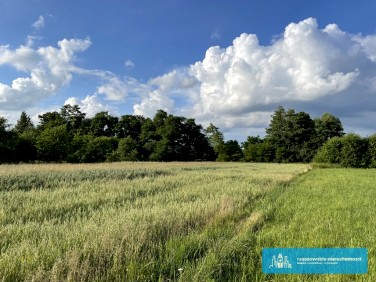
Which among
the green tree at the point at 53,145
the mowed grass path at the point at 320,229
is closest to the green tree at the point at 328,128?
the green tree at the point at 53,145

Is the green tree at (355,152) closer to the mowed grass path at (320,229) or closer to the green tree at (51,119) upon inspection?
the mowed grass path at (320,229)

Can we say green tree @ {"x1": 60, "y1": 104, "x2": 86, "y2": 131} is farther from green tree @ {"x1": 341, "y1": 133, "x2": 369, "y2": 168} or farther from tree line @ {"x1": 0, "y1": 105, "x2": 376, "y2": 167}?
green tree @ {"x1": 341, "y1": 133, "x2": 369, "y2": 168}

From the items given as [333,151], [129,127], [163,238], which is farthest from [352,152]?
[129,127]

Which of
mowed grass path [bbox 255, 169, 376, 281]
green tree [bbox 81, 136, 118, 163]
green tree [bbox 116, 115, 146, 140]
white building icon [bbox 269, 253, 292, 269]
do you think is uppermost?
green tree [bbox 116, 115, 146, 140]

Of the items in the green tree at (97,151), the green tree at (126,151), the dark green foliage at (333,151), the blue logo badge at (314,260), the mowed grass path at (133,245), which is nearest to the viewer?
the mowed grass path at (133,245)

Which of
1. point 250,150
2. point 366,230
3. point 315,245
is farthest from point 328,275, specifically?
point 250,150

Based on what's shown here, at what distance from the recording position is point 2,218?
7094 millimetres

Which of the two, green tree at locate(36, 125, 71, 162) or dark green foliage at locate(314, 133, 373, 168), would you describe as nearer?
dark green foliage at locate(314, 133, 373, 168)

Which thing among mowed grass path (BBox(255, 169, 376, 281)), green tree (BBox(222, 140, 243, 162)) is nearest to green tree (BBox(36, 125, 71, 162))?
green tree (BBox(222, 140, 243, 162))

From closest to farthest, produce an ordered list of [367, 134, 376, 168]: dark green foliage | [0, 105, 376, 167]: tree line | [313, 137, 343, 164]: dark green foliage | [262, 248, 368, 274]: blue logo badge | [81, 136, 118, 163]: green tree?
[262, 248, 368, 274]: blue logo badge
[367, 134, 376, 168]: dark green foliage
[313, 137, 343, 164]: dark green foliage
[81, 136, 118, 163]: green tree
[0, 105, 376, 167]: tree line

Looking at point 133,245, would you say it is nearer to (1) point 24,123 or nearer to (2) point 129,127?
(2) point 129,127

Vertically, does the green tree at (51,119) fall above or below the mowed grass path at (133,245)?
above

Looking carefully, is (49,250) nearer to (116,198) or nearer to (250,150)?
(116,198)

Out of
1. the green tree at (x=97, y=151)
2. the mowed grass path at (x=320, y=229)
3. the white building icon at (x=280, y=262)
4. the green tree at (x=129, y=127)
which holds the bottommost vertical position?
the white building icon at (x=280, y=262)
